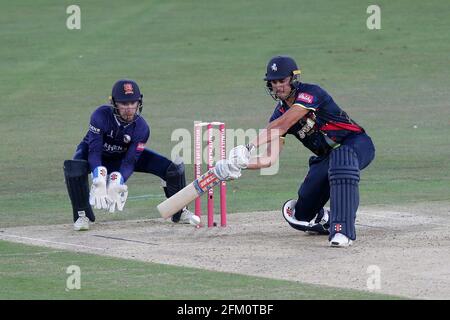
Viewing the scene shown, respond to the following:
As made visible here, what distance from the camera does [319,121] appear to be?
11695mm

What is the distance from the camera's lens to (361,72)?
2639 cm

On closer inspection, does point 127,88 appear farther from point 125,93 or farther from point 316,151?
point 316,151

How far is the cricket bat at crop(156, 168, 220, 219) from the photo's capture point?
11539 millimetres

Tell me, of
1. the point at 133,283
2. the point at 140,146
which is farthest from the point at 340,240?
the point at 140,146

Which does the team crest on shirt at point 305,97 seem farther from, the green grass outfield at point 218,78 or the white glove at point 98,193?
the green grass outfield at point 218,78

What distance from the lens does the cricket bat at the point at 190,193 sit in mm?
11539

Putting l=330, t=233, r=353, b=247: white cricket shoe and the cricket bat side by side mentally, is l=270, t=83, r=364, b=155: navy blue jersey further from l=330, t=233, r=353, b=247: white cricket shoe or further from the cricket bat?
l=330, t=233, r=353, b=247: white cricket shoe

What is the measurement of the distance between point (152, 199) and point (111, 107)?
2.23 m

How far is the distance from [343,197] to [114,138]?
259cm

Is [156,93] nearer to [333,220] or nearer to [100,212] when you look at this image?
[100,212]

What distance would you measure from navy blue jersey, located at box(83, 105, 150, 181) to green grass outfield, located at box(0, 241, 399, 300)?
1.82 meters

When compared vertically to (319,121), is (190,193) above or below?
below

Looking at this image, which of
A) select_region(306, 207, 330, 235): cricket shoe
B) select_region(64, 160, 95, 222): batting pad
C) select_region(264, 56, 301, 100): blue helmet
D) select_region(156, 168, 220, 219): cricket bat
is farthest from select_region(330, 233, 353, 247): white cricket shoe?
select_region(64, 160, 95, 222): batting pad
